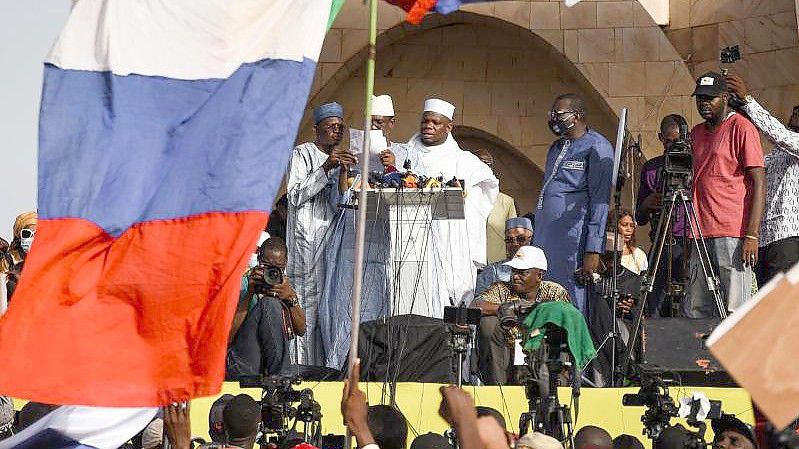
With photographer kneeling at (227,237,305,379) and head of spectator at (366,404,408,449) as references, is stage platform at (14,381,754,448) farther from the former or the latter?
head of spectator at (366,404,408,449)

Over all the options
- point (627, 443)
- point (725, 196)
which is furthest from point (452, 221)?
point (627, 443)

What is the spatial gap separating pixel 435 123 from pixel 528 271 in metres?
2.05

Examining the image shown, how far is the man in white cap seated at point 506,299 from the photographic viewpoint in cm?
1124

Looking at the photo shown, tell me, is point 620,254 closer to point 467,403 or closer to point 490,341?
point 490,341

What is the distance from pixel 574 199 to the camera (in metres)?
12.7

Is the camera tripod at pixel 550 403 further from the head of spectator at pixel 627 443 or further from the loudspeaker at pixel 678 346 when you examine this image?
the loudspeaker at pixel 678 346

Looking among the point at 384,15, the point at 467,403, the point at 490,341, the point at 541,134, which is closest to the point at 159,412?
the point at 467,403

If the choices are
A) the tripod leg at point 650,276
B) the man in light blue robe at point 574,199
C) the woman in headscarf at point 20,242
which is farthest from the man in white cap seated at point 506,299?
the woman in headscarf at point 20,242

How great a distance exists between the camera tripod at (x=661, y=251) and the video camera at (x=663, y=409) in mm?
1165

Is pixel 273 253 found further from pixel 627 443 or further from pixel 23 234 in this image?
pixel 627 443

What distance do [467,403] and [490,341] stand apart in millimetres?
5076

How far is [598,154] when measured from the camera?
12.5m

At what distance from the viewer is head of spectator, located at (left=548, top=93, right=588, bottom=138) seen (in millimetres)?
12633

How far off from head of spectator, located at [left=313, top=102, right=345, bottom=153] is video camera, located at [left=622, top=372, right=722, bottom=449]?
443 cm
